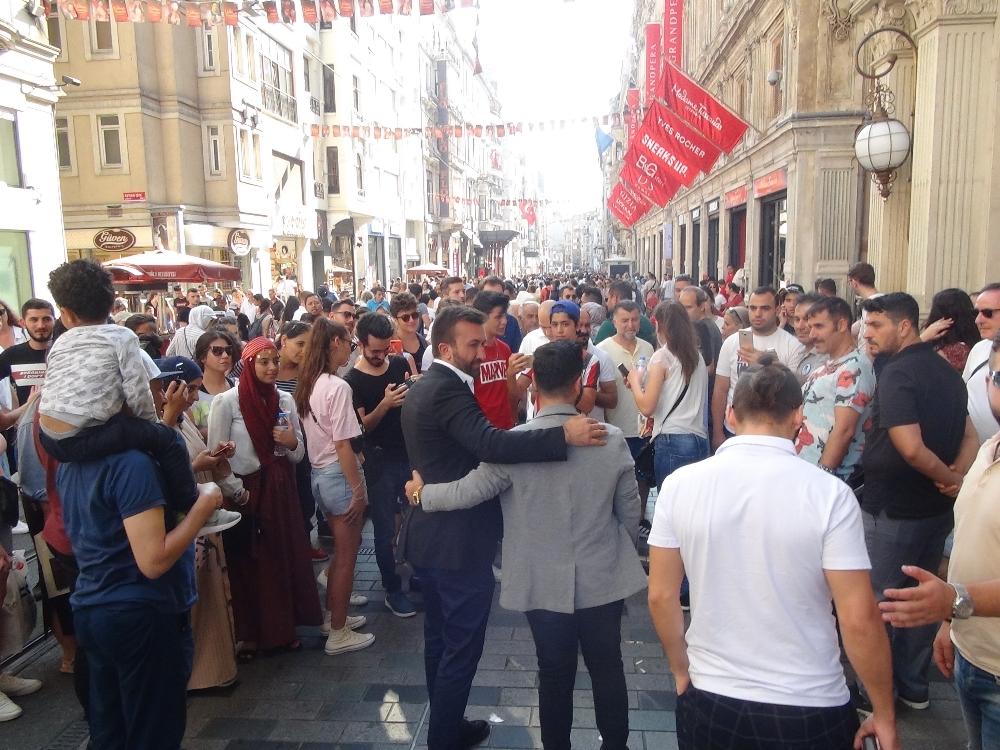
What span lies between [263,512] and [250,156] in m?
22.0

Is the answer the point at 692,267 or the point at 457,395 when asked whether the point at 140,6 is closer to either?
the point at 457,395

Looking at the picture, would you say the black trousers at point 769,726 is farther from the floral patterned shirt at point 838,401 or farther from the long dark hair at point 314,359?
the long dark hair at point 314,359

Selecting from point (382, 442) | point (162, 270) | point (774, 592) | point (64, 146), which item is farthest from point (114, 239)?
point (774, 592)

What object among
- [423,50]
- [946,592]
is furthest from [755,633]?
[423,50]

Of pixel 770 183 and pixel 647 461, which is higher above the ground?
pixel 770 183

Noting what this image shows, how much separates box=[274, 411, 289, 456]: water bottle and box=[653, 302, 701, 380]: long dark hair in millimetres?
2592

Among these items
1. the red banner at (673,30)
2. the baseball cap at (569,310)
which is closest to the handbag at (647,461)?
the baseball cap at (569,310)

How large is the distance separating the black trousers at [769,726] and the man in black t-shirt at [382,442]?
315cm

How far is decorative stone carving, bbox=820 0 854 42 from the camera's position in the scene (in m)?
12.8

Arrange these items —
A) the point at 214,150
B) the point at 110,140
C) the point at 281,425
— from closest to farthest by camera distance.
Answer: the point at 281,425 → the point at 110,140 → the point at 214,150

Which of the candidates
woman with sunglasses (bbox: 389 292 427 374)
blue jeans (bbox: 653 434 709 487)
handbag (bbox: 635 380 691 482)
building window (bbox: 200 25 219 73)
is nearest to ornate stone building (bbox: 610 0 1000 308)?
handbag (bbox: 635 380 691 482)

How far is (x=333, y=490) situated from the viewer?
15.2 ft

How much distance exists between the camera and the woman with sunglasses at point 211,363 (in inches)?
183

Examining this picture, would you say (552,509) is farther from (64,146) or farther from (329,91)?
(329,91)
